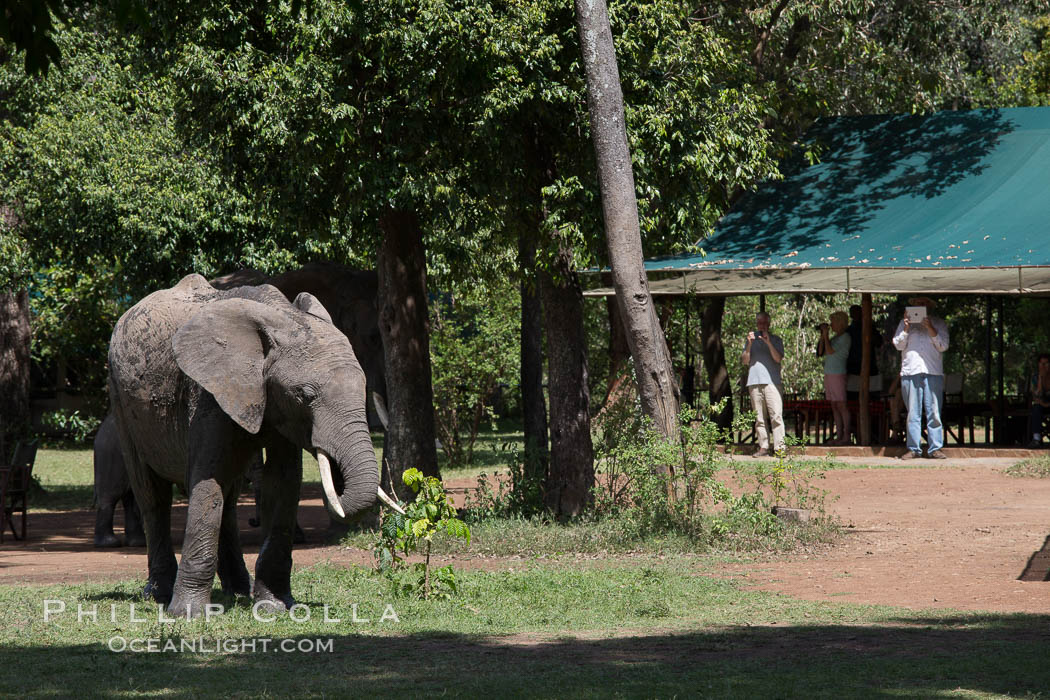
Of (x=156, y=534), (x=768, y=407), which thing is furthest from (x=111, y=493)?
(x=768, y=407)

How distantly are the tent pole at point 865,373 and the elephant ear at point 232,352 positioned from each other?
1330 centimetres

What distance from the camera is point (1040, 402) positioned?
1912cm

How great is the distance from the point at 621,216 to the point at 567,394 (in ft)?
6.29

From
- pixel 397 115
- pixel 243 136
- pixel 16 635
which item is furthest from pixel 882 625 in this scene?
pixel 243 136

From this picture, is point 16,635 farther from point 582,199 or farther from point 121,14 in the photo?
point 582,199

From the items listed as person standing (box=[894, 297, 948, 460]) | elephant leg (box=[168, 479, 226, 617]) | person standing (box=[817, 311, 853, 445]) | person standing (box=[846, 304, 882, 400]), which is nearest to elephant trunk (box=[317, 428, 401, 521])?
elephant leg (box=[168, 479, 226, 617])

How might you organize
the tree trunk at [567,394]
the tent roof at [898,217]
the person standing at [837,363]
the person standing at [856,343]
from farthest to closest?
the person standing at [856,343]
the person standing at [837,363]
the tent roof at [898,217]
the tree trunk at [567,394]

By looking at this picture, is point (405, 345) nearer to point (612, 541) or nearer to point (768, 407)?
point (612, 541)

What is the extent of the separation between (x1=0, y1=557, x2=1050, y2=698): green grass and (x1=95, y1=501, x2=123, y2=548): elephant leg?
363cm

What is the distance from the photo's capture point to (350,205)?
12.6 metres

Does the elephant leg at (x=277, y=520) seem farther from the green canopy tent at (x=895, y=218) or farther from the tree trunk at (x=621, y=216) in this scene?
the green canopy tent at (x=895, y=218)

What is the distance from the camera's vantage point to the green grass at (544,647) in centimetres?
634

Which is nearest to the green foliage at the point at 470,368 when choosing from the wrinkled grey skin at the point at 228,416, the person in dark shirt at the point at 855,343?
the person in dark shirt at the point at 855,343

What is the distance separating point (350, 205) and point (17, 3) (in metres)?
6.56
